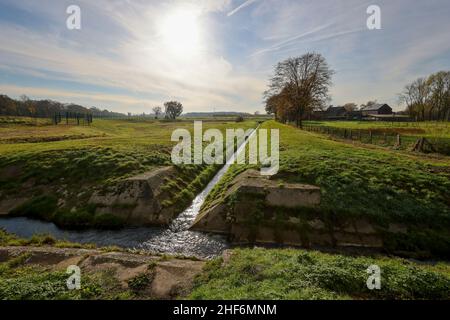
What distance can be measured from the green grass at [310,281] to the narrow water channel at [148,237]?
157 inches

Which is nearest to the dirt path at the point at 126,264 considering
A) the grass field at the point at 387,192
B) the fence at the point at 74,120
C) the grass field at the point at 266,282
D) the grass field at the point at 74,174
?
the grass field at the point at 266,282

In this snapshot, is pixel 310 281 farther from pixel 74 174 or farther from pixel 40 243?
pixel 74 174

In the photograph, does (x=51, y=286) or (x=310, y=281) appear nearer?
(x=310, y=281)

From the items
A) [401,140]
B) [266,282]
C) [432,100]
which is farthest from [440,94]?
[266,282]

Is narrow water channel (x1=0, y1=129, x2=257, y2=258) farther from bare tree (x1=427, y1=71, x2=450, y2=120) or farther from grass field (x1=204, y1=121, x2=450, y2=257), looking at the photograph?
bare tree (x1=427, y1=71, x2=450, y2=120)

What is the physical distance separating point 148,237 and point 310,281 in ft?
32.2

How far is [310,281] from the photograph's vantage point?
7.16 meters

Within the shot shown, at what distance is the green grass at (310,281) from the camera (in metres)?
6.63

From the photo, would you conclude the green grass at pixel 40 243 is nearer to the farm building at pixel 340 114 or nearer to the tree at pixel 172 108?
the farm building at pixel 340 114

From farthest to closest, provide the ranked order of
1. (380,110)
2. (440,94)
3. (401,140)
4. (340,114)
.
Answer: (340,114)
(380,110)
(440,94)
(401,140)
